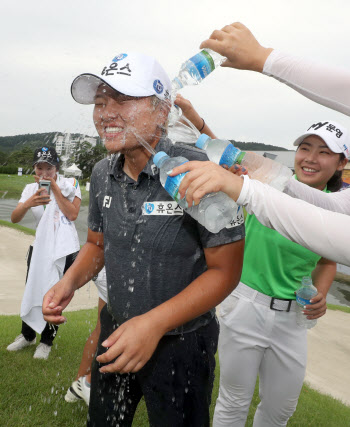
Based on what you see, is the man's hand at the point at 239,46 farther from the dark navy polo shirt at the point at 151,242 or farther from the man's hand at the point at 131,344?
the man's hand at the point at 131,344

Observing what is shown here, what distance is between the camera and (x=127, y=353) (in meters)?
1.68

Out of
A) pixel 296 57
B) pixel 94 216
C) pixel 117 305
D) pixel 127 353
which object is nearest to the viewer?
pixel 127 353

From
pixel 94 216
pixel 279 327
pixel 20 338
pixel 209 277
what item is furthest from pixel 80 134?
pixel 20 338

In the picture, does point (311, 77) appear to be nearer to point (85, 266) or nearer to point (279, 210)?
point (279, 210)

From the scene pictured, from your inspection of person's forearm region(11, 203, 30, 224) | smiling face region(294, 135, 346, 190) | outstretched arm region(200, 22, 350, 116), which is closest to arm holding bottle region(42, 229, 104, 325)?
outstretched arm region(200, 22, 350, 116)

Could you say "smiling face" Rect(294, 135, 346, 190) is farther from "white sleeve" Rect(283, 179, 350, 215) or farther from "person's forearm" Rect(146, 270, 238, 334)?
"person's forearm" Rect(146, 270, 238, 334)

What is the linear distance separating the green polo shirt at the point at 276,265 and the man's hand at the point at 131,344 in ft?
4.24

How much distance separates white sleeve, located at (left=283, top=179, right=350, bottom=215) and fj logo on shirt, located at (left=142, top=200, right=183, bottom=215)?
85cm

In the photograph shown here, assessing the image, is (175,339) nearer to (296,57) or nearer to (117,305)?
(117,305)

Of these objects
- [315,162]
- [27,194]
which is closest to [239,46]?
[315,162]

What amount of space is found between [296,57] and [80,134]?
1.22 m

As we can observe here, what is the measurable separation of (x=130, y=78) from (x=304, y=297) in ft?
6.28

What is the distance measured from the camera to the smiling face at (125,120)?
6.51 feet

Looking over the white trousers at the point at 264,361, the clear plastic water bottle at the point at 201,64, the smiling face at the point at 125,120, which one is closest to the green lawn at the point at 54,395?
the white trousers at the point at 264,361
